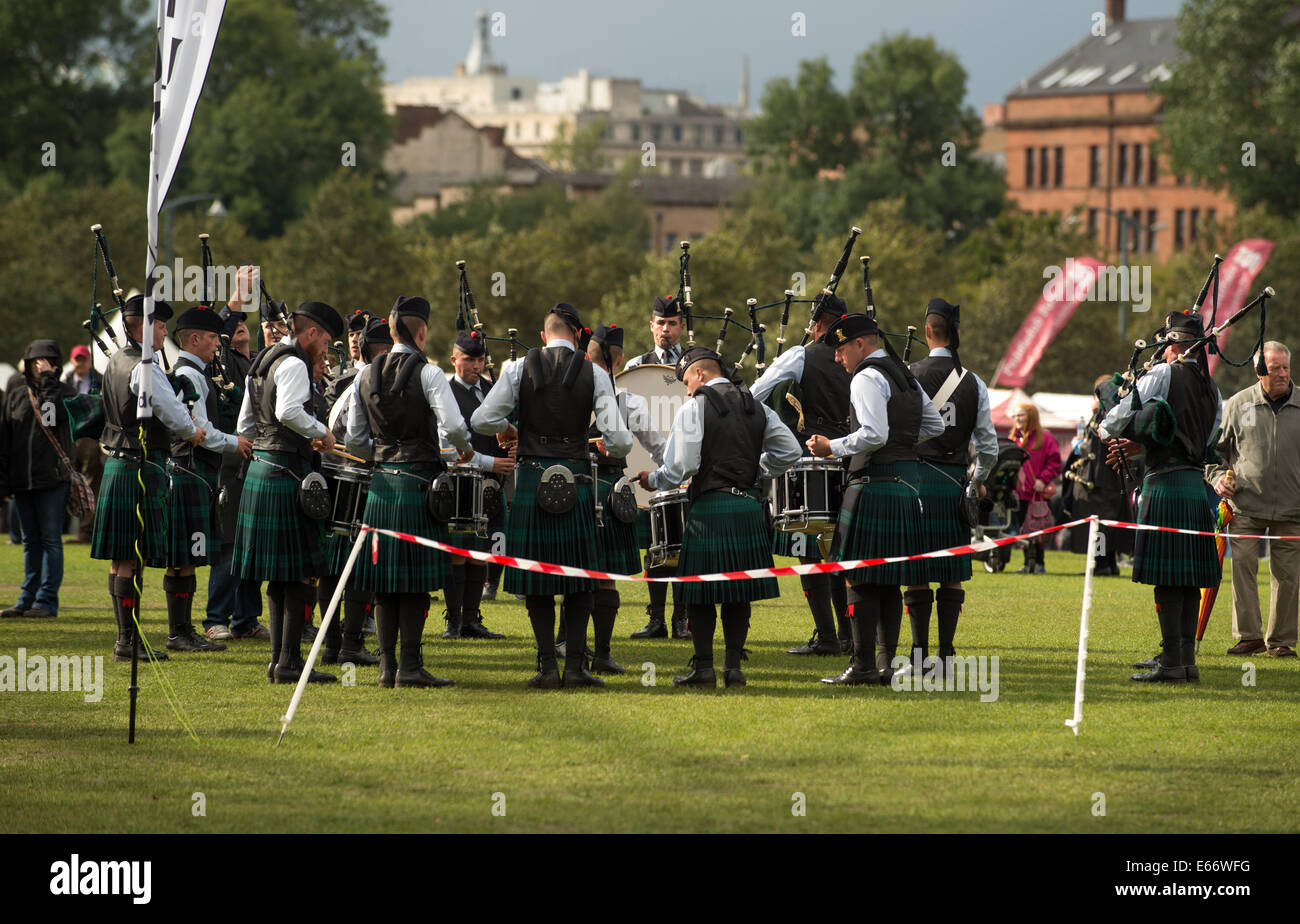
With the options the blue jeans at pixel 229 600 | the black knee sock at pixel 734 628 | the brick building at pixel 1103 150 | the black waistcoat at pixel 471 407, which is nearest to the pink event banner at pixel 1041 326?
the black waistcoat at pixel 471 407

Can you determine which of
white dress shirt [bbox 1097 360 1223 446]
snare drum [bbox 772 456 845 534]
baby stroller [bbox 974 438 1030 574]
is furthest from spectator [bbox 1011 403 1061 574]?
snare drum [bbox 772 456 845 534]

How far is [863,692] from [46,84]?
5243 centimetres

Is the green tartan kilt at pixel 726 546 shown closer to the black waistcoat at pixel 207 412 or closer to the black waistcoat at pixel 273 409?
the black waistcoat at pixel 273 409

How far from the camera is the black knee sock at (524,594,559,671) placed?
856 cm

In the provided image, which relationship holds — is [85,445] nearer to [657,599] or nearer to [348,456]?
[657,599]

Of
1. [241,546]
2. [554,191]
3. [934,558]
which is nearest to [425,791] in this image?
[241,546]

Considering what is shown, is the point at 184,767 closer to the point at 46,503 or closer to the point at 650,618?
the point at 650,618

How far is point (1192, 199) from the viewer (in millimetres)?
77812

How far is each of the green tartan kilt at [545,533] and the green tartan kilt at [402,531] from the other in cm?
36

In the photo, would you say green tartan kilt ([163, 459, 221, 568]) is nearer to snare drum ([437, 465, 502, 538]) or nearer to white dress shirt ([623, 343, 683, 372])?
snare drum ([437, 465, 502, 538])

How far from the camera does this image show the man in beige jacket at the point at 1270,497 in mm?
10570

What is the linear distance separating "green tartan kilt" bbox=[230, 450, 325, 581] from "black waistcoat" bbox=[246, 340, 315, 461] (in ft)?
0.16

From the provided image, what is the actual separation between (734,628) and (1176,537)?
2.24 metres

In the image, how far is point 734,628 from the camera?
8.72 meters
